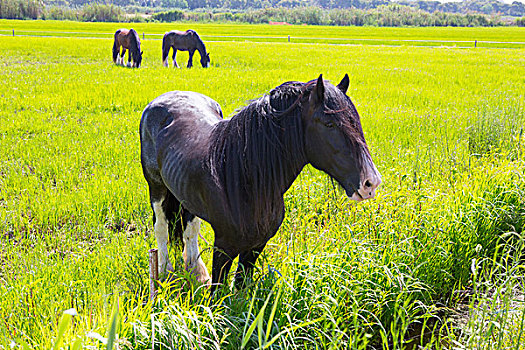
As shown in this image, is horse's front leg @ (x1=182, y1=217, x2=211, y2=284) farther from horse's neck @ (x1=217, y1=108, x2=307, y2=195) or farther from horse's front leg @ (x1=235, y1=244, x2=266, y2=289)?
horse's neck @ (x1=217, y1=108, x2=307, y2=195)

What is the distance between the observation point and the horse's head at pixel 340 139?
2.32m

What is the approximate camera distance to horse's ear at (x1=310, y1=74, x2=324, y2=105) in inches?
90.3

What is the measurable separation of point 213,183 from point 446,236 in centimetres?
221

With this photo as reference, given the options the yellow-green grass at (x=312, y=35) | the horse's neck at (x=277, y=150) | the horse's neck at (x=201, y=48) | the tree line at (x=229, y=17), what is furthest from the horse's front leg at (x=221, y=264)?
the tree line at (x=229, y=17)

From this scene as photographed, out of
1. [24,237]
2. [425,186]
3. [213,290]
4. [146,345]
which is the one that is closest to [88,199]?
[24,237]

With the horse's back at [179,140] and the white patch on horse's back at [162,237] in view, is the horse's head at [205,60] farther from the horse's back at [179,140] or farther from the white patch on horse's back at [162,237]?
the white patch on horse's back at [162,237]

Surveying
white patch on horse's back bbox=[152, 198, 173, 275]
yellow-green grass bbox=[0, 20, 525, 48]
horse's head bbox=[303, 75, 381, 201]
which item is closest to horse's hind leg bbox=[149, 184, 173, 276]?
white patch on horse's back bbox=[152, 198, 173, 275]

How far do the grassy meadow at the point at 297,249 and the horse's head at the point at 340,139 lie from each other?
0.72 metres

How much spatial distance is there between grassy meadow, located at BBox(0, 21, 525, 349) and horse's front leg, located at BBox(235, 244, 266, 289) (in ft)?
0.27

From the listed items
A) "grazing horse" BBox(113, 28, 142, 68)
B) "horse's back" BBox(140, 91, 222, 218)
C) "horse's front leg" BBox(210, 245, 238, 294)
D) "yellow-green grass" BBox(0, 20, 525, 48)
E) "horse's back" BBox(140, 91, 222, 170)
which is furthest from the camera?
"yellow-green grass" BBox(0, 20, 525, 48)

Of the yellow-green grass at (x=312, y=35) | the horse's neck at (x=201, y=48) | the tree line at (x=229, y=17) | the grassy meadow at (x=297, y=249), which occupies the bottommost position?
the grassy meadow at (x=297, y=249)

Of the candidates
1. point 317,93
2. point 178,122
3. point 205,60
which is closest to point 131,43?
point 205,60

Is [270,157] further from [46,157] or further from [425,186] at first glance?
[46,157]

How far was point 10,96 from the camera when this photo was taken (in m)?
10.7
